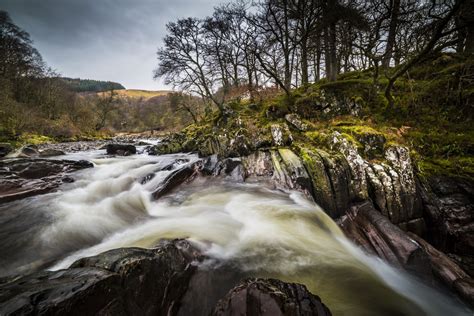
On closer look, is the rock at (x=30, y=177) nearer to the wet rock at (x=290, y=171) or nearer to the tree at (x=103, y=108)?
the wet rock at (x=290, y=171)

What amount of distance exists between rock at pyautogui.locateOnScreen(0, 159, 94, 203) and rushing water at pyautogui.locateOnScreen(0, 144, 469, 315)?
43cm

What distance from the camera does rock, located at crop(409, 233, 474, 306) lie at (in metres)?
3.37

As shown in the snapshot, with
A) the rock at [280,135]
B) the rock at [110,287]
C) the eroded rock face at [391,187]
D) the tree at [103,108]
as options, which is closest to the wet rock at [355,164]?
the eroded rock face at [391,187]

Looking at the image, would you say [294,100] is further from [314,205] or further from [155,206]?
[155,206]

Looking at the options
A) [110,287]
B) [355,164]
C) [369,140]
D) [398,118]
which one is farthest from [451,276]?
[398,118]

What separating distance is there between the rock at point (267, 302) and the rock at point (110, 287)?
767mm

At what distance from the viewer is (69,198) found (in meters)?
5.24

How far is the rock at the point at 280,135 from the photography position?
7180 mm

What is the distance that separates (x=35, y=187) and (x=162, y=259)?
5247 mm

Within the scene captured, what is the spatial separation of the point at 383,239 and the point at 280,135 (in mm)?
4081

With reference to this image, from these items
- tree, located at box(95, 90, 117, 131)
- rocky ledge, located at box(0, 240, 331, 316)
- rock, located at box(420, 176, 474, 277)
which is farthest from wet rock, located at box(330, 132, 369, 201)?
tree, located at box(95, 90, 117, 131)

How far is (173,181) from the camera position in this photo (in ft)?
22.0

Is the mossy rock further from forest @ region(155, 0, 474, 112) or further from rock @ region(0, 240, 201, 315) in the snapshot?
rock @ region(0, 240, 201, 315)

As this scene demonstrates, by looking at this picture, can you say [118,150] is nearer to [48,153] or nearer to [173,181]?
[48,153]
